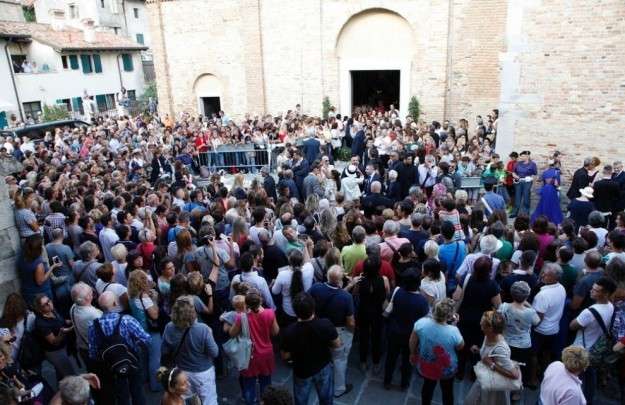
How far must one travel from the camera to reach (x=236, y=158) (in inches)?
618

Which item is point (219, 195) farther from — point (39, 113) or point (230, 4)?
point (39, 113)

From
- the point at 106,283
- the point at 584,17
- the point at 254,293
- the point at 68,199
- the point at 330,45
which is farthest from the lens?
the point at 330,45

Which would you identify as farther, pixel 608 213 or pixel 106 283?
pixel 608 213

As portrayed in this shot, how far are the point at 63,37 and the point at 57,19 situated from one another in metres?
4.56

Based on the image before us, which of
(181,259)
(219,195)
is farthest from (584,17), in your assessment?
(181,259)

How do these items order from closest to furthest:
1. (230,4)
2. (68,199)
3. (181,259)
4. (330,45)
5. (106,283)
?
(106,283) → (181,259) → (68,199) → (330,45) → (230,4)

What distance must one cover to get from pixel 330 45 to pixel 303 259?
47.9 ft

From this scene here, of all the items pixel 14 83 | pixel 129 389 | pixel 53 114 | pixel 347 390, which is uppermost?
pixel 14 83

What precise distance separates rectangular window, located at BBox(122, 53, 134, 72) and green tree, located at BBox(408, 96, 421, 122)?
27277mm

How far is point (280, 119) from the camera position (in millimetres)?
18531

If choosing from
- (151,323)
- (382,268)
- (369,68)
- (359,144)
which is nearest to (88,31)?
(369,68)

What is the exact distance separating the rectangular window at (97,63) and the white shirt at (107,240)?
3135 centimetres

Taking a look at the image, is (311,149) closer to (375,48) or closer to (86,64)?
(375,48)

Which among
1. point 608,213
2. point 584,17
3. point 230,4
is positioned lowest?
point 608,213
